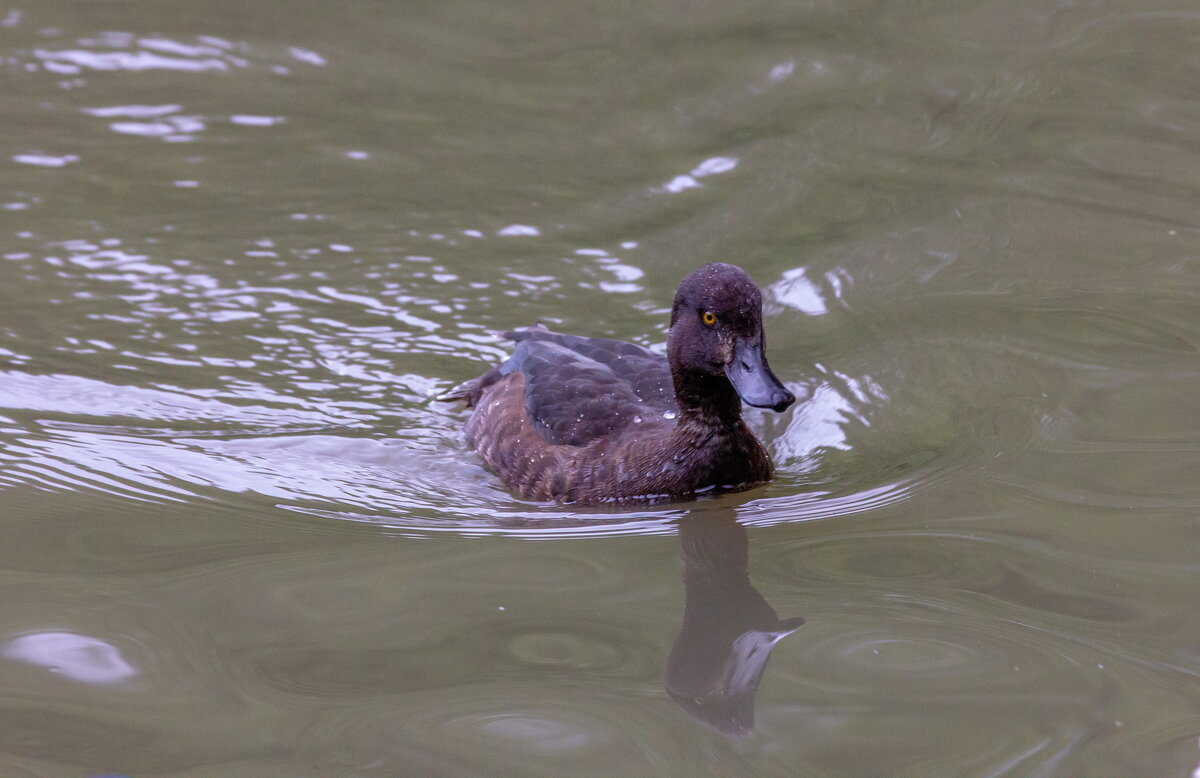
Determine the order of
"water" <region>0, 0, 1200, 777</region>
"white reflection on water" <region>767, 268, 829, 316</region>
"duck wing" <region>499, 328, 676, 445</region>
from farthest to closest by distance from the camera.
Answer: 1. "white reflection on water" <region>767, 268, 829, 316</region>
2. "duck wing" <region>499, 328, 676, 445</region>
3. "water" <region>0, 0, 1200, 777</region>

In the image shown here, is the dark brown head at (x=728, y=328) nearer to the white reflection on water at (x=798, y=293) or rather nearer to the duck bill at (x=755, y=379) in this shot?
the duck bill at (x=755, y=379)

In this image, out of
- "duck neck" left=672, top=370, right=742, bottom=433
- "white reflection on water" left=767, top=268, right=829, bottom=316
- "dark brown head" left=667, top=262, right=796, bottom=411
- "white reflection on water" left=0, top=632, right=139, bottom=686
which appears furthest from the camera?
"white reflection on water" left=767, top=268, right=829, bottom=316

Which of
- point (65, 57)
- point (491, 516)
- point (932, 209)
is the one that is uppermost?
point (65, 57)

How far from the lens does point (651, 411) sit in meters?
6.54

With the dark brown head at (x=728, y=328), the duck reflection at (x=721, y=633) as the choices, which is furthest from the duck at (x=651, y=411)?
the duck reflection at (x=721, y=633)

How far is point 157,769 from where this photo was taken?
12.9 feet

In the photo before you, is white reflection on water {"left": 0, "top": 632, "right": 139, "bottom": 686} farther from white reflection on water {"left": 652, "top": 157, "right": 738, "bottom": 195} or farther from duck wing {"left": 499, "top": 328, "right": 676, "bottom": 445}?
white reflection on water {"left": 652, "top": 157, "right": 738, "bottom": 195}

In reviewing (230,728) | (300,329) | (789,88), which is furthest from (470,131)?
(230,728)

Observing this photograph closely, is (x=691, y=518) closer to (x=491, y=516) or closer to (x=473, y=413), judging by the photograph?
(x=491, y=516)

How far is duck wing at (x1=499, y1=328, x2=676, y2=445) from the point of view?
6.46 m

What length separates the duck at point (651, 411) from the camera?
5867mm

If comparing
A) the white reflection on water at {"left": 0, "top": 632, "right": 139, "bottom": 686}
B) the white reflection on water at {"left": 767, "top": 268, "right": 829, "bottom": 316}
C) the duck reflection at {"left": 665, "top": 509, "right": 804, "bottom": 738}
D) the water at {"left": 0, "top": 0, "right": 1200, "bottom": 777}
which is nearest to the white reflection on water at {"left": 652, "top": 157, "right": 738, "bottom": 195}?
the water at {"left": 0, "top": 0, "right": 1200, "bottom": 777}

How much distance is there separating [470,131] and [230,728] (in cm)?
746

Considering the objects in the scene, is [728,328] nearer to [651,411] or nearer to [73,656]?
[651,411]
